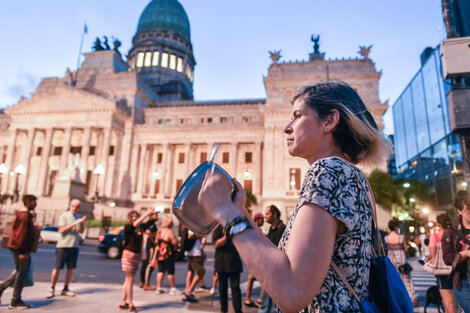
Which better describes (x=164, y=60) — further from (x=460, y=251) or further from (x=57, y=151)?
(x=460, y=251)

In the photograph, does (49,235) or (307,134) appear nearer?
(307,134)

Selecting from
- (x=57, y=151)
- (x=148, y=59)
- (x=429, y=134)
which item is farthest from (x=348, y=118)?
(x=429, y=134)

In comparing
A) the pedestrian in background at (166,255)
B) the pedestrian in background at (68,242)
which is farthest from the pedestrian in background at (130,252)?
the pedestrian in background at (68,242)

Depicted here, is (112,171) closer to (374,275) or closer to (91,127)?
(91,127)

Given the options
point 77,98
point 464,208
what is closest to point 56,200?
point 77,98

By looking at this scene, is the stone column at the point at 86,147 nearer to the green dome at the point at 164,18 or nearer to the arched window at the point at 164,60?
the arched window at the point at 164,60

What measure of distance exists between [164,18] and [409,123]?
6087cm

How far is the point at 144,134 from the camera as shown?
43.9 metres

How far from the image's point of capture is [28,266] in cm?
604

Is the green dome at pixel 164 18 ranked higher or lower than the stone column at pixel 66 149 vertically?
higher

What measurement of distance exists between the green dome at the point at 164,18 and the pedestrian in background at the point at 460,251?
6843 centimetres

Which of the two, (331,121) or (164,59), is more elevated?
(164,59)

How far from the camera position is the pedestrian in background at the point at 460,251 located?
4066 mm

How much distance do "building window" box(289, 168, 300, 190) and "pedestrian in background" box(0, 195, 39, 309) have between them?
31044mm
